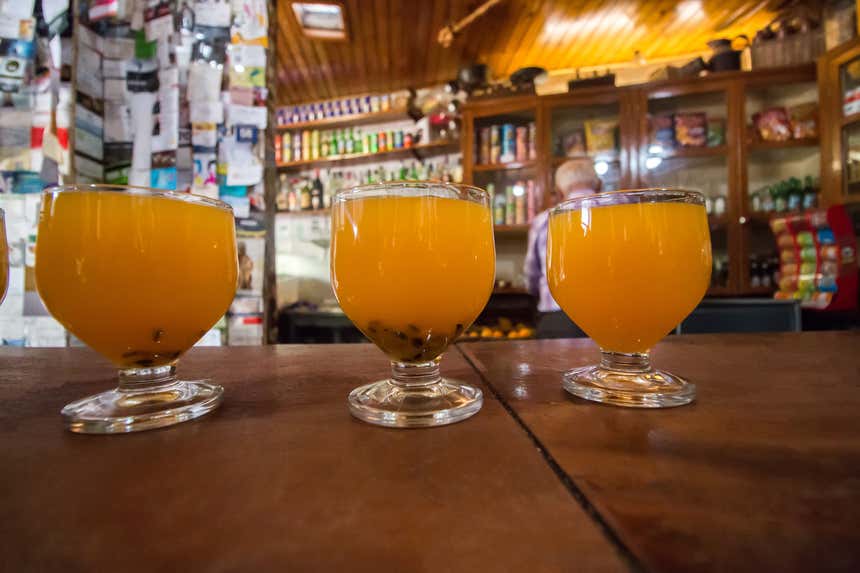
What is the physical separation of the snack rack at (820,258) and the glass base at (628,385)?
236 cm

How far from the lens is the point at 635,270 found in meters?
0.58

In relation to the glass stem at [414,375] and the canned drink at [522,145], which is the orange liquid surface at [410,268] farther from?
the canned drink at [522,145]

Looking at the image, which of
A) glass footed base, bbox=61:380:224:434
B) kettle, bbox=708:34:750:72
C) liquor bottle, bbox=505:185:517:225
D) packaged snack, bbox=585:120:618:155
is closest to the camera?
glass footed base, bbox=61:380:224:434

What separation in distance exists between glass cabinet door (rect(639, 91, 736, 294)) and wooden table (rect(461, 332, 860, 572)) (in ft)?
9.10

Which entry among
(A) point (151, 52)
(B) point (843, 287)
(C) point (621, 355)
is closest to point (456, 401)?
(C) point (621, 355)

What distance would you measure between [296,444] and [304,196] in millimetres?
4043

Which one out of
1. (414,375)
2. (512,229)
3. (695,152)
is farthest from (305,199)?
(414,375)

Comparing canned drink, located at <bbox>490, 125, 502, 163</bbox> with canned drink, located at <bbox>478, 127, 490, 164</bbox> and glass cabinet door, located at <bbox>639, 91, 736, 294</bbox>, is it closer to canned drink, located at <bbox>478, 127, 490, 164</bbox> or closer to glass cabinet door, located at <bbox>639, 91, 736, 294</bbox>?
canned drink, located at <bbox>478, 127, 490, 164</bbox>

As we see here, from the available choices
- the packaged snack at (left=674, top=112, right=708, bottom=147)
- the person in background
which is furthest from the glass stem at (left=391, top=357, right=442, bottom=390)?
the packaged snack at (left=674, top=112, right=708, bottom=147)

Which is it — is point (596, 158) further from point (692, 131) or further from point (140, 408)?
point (140, 408)

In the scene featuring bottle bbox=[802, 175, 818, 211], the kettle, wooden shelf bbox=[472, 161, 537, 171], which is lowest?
bottle bbox=[802, 175, 818, 211]

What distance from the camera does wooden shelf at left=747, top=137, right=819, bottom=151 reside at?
292cm

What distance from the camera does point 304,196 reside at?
4152mm

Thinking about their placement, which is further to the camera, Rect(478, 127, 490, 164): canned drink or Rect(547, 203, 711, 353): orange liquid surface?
Rect(478, 127, 490, 164): canned drink
